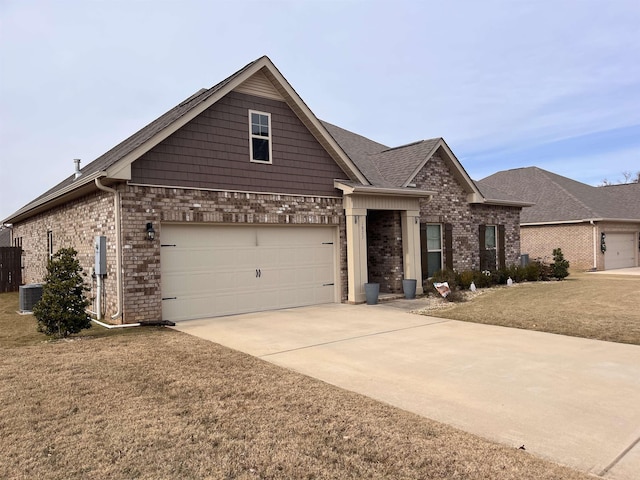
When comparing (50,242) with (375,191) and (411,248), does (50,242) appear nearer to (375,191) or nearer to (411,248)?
(375,191)

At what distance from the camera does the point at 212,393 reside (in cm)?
550

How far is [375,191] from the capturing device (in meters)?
14.1

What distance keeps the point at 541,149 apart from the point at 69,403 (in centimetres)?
4020

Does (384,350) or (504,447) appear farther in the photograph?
(384,350)

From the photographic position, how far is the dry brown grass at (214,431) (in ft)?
12.0

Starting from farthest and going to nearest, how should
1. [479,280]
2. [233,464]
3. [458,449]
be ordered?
[479,280], [458,449], [233,464]

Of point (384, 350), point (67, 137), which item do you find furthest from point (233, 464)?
point (67, 137)

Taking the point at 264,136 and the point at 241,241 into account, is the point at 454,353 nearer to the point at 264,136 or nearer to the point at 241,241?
the point at 241,241

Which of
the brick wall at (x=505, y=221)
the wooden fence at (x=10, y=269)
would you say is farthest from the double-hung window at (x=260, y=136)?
the wooden fence at (x=10, y=269)

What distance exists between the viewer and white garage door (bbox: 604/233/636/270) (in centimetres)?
2781

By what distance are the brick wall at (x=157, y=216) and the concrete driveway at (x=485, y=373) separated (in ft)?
3.66

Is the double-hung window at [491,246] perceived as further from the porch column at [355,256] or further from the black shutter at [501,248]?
the porch column at [355,256]

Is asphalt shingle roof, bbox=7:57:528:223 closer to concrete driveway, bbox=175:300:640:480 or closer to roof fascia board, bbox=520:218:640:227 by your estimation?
concrete driveway, bbox=175:300:640:480

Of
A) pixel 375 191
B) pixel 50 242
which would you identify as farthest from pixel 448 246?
pixel 50 242
